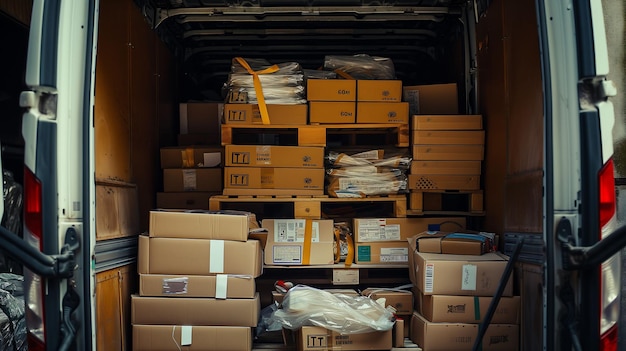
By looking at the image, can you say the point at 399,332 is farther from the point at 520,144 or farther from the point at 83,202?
the point at 83,202

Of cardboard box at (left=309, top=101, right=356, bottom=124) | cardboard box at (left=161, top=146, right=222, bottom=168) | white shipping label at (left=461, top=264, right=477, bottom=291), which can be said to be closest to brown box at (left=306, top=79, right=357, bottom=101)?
cardboard box at (left=309, top=101, right=356, bottom=124)

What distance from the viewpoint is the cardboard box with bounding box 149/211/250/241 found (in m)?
3.53

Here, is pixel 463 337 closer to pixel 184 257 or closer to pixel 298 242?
pixel 298 242

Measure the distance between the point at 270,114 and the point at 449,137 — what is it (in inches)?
51.3

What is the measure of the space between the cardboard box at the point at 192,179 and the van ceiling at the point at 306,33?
44.5 inches

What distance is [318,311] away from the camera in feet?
11.6

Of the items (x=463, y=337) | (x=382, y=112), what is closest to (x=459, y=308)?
(x=463, y=337)

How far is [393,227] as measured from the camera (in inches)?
175

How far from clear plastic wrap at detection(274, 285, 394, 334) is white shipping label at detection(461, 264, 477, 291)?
47 centimetres

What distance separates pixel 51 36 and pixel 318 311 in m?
2.11

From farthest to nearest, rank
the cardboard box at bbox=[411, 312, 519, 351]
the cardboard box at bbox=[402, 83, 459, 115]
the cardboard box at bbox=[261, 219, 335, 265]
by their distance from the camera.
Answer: the cardboard box at bbox=[402, 83, 459, 115]
the cardboard box at bbox=[261, 219, 335, 265]
the cardboard box at bbox=[411, 312, 519, 351]

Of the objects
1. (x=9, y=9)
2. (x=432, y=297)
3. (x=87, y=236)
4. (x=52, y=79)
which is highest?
(x=9, y=9)


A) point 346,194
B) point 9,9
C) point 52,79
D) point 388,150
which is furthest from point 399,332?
point 9,9

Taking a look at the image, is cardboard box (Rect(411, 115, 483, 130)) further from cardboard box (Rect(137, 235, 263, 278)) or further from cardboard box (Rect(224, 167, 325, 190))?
cardboard box (Rect(137, 235, 263, 278))
